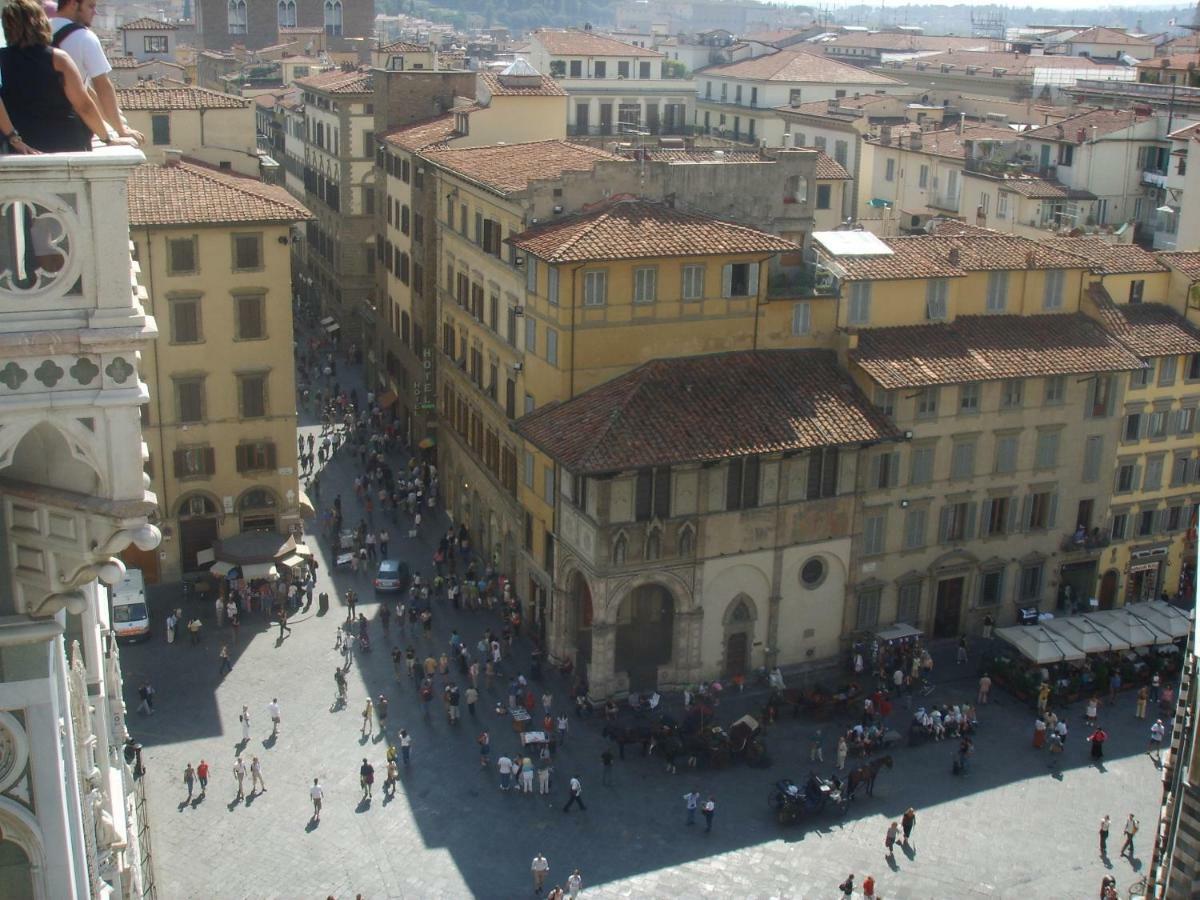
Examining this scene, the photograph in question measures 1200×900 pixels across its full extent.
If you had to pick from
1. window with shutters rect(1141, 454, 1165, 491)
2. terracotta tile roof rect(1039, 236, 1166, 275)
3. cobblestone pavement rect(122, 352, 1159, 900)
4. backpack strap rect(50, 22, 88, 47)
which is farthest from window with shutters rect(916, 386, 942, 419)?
backpack strap rect(50, 22, 88, 47)

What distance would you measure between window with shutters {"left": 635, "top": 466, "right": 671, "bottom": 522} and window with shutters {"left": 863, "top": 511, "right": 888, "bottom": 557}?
7458 millimetres

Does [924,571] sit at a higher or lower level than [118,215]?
lower

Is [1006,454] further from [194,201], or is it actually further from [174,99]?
[174,99]

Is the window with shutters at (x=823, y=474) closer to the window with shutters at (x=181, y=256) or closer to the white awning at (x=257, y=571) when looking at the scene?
the white awning at (x=257, y=571)

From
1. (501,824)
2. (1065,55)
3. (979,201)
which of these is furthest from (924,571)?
(1065,55)

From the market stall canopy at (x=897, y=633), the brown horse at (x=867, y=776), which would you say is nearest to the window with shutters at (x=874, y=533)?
the market stall canopy at (x=897, y=633)

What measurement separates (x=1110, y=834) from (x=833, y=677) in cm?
1009

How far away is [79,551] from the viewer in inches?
380

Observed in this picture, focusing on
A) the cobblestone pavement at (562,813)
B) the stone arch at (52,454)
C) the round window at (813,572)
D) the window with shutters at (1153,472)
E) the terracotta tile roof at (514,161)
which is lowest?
the cobblestone pavement at (562,813)

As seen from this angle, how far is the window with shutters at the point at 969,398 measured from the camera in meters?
43.7

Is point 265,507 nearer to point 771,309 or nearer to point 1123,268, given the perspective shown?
point 771,309

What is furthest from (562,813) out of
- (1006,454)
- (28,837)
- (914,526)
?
(28,837)

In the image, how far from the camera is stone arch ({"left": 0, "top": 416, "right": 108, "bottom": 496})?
9352 millimetres

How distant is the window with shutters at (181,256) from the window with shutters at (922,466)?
963 inches
